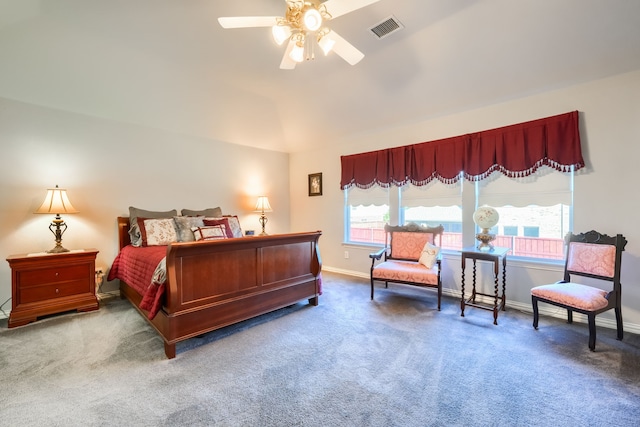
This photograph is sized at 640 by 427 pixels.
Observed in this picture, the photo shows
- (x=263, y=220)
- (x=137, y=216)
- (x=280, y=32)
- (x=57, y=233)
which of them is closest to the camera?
(x=280, y=32)

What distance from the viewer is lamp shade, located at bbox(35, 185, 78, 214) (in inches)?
122

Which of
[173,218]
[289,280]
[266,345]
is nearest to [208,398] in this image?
[266,345]

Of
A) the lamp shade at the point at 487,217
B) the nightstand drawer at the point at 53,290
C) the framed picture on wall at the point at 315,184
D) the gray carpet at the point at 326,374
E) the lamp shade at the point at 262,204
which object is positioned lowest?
the gray carpet at the point at 326,374

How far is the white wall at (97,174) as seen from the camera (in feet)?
10.6

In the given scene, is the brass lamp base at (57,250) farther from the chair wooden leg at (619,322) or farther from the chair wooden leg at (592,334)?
the chair wooden leg at (619,322)

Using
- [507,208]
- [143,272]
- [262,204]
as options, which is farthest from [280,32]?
[262,204]

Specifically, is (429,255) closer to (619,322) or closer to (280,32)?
(619,322)

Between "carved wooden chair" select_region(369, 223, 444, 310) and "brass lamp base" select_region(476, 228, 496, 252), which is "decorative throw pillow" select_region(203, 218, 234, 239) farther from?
"brass lamp base" select_region(476, 228, 496, 252)

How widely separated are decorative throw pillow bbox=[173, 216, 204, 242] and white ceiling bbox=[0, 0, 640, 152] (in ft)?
5.05

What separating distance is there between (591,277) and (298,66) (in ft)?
12.9

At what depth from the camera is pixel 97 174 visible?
3.78 m

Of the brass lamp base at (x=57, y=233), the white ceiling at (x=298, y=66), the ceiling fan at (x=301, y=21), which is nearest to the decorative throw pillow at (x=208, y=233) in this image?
the brass lamp base at (x=57, y=233)

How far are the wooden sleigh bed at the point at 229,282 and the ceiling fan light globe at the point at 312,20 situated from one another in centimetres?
187

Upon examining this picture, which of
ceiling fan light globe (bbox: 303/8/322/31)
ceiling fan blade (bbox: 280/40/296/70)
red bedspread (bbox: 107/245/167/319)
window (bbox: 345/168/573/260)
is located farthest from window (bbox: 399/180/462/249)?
red bedspread (bbox: 107/245/167/319)
